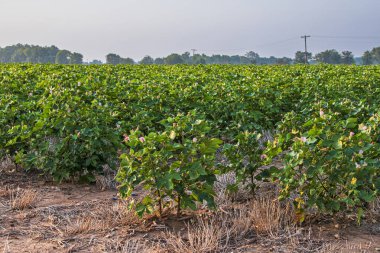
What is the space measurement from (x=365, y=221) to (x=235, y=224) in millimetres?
1127

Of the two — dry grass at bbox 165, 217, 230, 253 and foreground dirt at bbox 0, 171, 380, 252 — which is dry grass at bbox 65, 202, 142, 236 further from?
dry grass at bbox 165, 217, 230, 253

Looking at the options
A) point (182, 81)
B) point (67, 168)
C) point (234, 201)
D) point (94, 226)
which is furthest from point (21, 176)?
point (182, 81)

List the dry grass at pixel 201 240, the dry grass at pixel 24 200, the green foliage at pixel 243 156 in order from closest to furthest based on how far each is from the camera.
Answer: the dry grass at pixel 201 240, the green foliage at pixel 243 156, the dry grass at pixel 24 200

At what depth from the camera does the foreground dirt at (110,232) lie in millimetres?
3793

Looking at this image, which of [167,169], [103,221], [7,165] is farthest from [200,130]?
[7,165]

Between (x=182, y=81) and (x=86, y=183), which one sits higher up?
(x=182, y=81)

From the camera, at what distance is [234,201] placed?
15.6 feet

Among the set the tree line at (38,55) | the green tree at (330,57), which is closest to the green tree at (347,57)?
the green tree at (330,57)

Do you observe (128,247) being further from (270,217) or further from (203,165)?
(270,217)

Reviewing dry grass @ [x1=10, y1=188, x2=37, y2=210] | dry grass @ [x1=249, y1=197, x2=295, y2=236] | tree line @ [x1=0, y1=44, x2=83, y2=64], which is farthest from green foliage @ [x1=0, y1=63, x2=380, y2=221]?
tree line @ [x1=0, y1=44, x2=83, y2=64]

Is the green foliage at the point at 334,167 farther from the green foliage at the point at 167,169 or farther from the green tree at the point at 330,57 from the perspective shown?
the green tree at the point at 330,57

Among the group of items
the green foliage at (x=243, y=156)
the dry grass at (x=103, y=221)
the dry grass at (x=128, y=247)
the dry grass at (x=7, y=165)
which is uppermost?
the green foliage at (x=243, y=156)

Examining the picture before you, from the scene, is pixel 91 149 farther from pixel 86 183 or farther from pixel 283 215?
pixel 283 215

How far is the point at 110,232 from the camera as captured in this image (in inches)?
161
